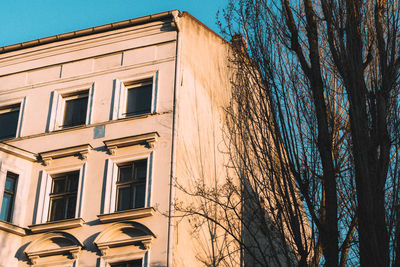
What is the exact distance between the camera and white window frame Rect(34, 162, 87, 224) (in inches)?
691

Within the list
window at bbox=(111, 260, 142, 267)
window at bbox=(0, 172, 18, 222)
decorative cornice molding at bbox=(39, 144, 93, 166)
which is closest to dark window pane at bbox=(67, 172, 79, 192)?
decorative cornice molding at bbox=(39, 144, 93, 166)

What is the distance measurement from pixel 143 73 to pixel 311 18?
653 cm

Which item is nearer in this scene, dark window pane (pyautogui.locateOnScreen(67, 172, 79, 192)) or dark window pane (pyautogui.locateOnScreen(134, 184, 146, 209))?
dark window pane (pyautogui.locateOnScreen(134, 184, 146, 209))

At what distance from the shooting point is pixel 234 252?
18.6 metres

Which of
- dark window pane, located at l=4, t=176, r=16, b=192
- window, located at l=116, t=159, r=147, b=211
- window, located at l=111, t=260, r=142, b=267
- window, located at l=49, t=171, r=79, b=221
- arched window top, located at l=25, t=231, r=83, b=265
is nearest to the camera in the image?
window, located at l=111, t=260, r=142, b=267

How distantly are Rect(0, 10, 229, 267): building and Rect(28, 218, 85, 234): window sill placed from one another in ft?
0.08

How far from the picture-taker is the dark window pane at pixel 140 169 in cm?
1750

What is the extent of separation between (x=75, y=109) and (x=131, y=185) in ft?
11.6

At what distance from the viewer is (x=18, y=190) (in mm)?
18125

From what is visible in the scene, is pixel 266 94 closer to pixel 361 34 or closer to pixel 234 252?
pixel 361 34

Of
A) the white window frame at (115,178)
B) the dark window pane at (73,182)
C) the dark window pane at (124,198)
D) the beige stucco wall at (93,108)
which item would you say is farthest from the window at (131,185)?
the dark window pane at (73,182)

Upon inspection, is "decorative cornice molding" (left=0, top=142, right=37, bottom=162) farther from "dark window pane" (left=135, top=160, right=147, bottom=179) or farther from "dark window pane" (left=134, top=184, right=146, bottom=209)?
"dark window pane" (left=134, top=184, right=146, bottom=209)

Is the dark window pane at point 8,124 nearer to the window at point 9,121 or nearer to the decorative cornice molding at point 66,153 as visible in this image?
the window at point 9,121

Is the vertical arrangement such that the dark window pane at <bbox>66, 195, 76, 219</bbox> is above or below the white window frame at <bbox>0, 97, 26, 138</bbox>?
below
